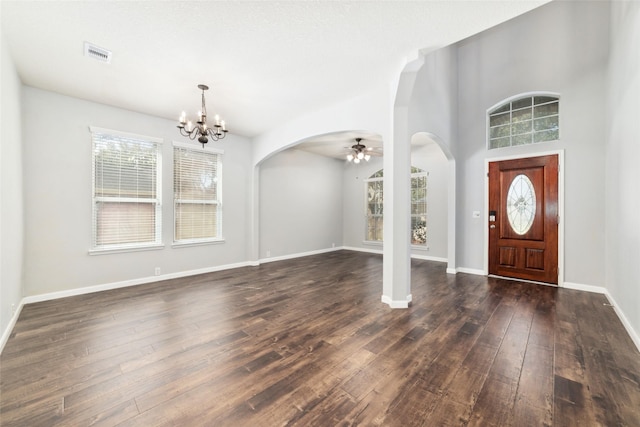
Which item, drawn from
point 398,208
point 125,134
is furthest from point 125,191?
point 398,208

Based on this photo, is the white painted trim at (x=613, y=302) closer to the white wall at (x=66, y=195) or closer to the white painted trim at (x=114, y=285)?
the white painted trim at (x=114, y=285)

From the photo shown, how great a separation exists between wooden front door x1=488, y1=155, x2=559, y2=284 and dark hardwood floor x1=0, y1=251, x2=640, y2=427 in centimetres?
81

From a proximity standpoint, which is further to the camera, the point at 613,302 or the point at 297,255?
the point at 297,255

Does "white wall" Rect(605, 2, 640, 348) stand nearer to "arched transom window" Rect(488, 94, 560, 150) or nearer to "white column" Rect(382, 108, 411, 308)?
"arched transom window" Rect(488, 94, 560, 150)

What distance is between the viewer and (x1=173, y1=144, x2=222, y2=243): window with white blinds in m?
5.07

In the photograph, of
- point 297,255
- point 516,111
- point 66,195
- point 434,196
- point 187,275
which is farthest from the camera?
point 297,255

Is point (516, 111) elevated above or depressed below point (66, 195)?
above

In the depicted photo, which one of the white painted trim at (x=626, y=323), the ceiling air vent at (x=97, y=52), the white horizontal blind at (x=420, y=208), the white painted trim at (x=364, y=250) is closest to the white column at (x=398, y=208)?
the white painted trim at (x=626, y=323)

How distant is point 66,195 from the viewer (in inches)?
154

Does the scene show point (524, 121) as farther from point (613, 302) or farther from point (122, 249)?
point (122, 249)

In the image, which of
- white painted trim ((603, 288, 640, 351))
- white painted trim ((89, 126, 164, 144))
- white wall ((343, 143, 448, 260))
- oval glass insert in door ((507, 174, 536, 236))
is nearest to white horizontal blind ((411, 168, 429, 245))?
white wall ((343, 143, 448, 260))

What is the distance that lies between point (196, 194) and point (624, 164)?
21.2ft

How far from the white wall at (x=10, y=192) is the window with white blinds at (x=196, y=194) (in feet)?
6.58

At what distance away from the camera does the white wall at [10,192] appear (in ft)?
8.41
